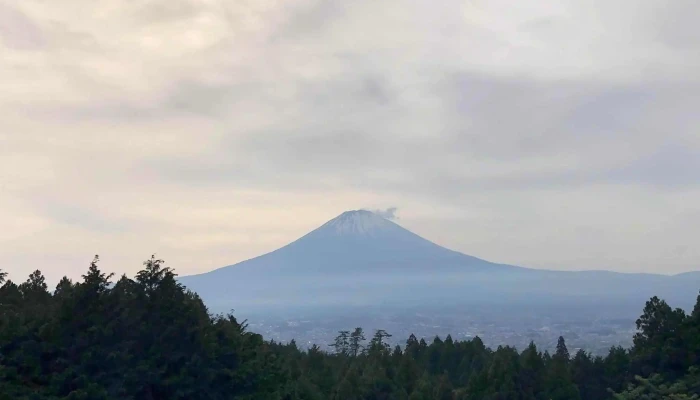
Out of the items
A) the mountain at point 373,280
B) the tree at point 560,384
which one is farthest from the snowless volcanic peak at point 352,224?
the tree at point 560,384

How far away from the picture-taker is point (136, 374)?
44.4ft

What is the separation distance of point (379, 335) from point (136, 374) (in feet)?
96.2

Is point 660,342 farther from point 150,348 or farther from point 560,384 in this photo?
point 150,348

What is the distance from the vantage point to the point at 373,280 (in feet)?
599

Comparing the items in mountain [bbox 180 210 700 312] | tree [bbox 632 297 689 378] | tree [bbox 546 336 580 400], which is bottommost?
tree [bbox 546 336 580 400]

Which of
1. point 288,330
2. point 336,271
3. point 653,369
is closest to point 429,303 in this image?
point 336,271

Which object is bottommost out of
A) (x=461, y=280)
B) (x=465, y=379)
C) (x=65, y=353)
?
(x=465, y=379)

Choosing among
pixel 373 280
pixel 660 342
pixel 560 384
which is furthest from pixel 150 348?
pixel 373 280

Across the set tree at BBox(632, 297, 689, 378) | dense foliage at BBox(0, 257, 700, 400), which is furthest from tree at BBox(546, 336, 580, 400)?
tree at BBox(632, 297, 689, 378)

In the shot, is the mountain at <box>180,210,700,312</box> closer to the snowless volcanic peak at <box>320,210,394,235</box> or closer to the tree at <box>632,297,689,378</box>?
the snowless volcanic peak at <box>320,210,394,235</box>

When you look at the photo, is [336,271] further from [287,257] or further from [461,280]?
[461,280]

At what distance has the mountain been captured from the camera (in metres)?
172

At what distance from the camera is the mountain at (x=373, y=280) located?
172250 millimetres

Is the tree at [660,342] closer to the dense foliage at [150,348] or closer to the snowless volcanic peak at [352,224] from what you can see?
the dense foliage at [150,348]
